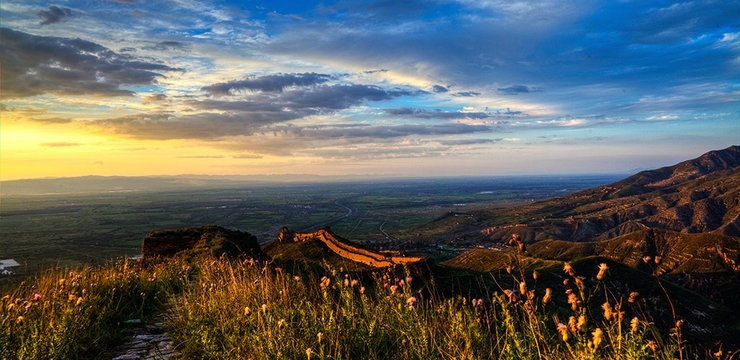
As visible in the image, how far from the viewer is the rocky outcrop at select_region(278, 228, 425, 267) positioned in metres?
27.6

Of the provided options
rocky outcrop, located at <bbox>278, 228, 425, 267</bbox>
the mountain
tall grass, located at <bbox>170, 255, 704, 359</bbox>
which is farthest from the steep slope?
tall grass, located at <bbox>170, 255, 704, 359</bbox>

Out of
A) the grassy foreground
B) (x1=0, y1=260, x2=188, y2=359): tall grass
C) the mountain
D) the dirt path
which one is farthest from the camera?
the mountain

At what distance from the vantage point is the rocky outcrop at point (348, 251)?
27.6m

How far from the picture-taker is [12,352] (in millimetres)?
5285

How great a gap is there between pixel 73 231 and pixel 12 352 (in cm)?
20147

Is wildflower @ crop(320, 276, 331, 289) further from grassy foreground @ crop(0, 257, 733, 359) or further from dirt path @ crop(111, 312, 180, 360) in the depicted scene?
dirt path @ crop(111, 312, 180, 360)

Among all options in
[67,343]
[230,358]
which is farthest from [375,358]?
[67,343]

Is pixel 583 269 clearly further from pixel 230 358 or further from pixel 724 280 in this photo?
pixel 230 358

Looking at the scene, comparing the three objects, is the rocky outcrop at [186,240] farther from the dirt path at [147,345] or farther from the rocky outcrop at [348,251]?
the dirt path at [147,345]

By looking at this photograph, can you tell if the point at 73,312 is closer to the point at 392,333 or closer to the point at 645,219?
the point at 392,333

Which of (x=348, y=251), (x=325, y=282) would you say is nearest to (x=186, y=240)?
(x=348, y=251)

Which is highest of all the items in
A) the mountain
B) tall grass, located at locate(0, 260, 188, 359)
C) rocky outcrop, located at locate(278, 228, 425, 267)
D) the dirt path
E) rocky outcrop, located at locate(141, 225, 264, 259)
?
tall grass, located at locate(0, 260, 188, 359)

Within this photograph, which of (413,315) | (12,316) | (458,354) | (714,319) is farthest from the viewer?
(714,319)

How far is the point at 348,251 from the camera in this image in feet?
106
